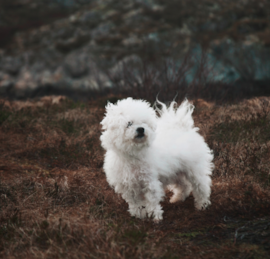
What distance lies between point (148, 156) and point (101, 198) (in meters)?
1.08

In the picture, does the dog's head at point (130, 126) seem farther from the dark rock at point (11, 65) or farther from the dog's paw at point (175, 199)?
the dark rock at point (11, 65)

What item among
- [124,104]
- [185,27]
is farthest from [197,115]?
[185,27]

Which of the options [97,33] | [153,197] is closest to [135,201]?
[153,197]

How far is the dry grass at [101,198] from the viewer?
3143mm

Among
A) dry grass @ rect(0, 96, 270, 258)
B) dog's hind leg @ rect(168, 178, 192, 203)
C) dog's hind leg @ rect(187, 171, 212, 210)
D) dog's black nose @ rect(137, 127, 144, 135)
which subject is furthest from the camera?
dog's hind leg @ rect(168, 178, 192, 203)

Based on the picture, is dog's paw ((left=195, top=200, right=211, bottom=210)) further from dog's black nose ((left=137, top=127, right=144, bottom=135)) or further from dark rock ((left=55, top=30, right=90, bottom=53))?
dark rock ((left=55, top=30, right=90, bottom=53))

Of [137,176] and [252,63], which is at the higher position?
[137,176]

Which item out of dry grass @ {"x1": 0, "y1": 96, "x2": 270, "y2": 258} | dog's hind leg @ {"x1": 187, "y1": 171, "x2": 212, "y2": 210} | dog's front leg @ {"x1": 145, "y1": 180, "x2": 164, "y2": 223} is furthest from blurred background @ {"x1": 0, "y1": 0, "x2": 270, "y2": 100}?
dog's front leg @ {"x1": 145, "y1": 180, "x2": 164, "y2": 223}

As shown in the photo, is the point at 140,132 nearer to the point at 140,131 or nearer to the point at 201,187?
the point at 140,131

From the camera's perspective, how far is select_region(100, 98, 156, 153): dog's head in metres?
4.07

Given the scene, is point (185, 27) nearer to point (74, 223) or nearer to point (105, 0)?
point (105, 0)

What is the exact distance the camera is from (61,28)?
2917 centimetres

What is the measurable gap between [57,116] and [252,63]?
28.0ft

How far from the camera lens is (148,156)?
14.1 ft
